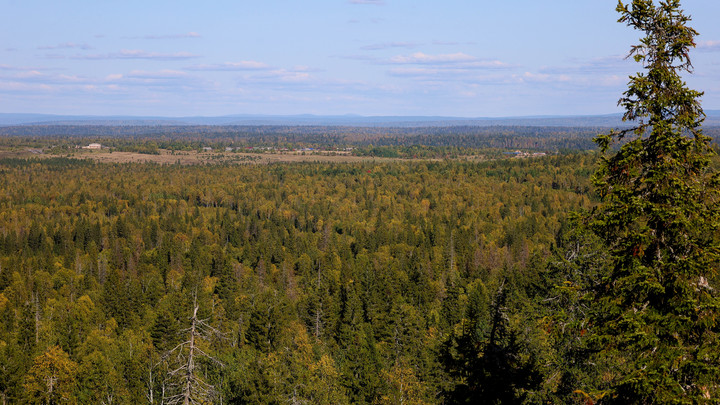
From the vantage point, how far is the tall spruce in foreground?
500 inches

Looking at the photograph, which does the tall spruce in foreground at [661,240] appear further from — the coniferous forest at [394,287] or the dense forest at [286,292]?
the dense forest at [286,292]

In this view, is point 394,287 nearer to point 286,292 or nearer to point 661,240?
point 286,292

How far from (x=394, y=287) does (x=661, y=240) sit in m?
67.8

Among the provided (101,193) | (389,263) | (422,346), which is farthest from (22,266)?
(101,193)

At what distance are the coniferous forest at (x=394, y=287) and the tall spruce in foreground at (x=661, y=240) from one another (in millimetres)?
47

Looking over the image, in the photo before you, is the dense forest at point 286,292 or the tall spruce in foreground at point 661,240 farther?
the dense forest at point 286,292

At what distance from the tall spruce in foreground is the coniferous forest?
47 mm

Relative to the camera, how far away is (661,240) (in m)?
13.4

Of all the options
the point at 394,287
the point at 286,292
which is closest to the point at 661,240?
the point at 394,287

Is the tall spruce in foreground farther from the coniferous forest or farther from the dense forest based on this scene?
the dense forest

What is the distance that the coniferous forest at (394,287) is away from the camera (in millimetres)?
13328

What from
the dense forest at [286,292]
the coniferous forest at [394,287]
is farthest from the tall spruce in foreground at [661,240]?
the dense forest at [286,292]

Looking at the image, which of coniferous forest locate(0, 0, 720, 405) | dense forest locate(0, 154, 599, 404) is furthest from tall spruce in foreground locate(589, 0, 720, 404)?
dense forest locate(0, 154, 599, 404)

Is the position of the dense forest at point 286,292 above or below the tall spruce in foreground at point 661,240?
below
